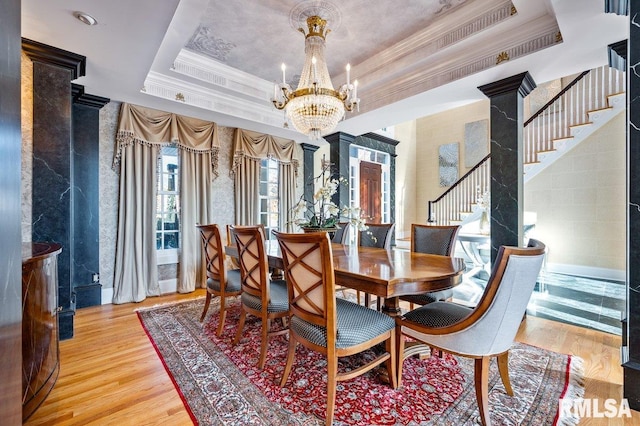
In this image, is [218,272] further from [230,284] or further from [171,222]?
[171,222]

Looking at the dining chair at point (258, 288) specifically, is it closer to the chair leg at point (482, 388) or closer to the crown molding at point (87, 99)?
the chair leg at point (482, 388)

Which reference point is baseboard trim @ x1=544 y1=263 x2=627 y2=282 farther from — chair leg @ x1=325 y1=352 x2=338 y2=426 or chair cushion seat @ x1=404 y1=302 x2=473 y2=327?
chair leg @ x1=325 y1=352 x2=338 y2=426

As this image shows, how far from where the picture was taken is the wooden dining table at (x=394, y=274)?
1.57m

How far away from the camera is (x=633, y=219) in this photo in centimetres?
171

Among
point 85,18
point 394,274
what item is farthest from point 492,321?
point 85,18

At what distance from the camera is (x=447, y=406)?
163cm

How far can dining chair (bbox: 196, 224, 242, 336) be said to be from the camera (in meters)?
2.54

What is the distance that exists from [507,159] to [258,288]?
274 centimetres

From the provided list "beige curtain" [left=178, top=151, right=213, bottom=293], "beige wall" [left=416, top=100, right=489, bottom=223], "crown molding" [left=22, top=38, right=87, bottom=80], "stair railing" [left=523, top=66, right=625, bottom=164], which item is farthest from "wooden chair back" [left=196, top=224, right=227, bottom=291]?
"beige wall" [left=416, top=100, right=489, bottom=223]

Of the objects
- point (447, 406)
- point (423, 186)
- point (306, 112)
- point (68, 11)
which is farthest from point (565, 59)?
point (423, 186)

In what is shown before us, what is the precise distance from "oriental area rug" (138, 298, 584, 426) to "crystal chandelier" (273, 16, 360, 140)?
81.2 inches

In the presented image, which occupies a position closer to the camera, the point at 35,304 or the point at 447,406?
the point at 35,304

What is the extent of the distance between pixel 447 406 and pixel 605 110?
4.96m

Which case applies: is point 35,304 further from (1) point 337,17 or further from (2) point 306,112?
(1) point 337,17
